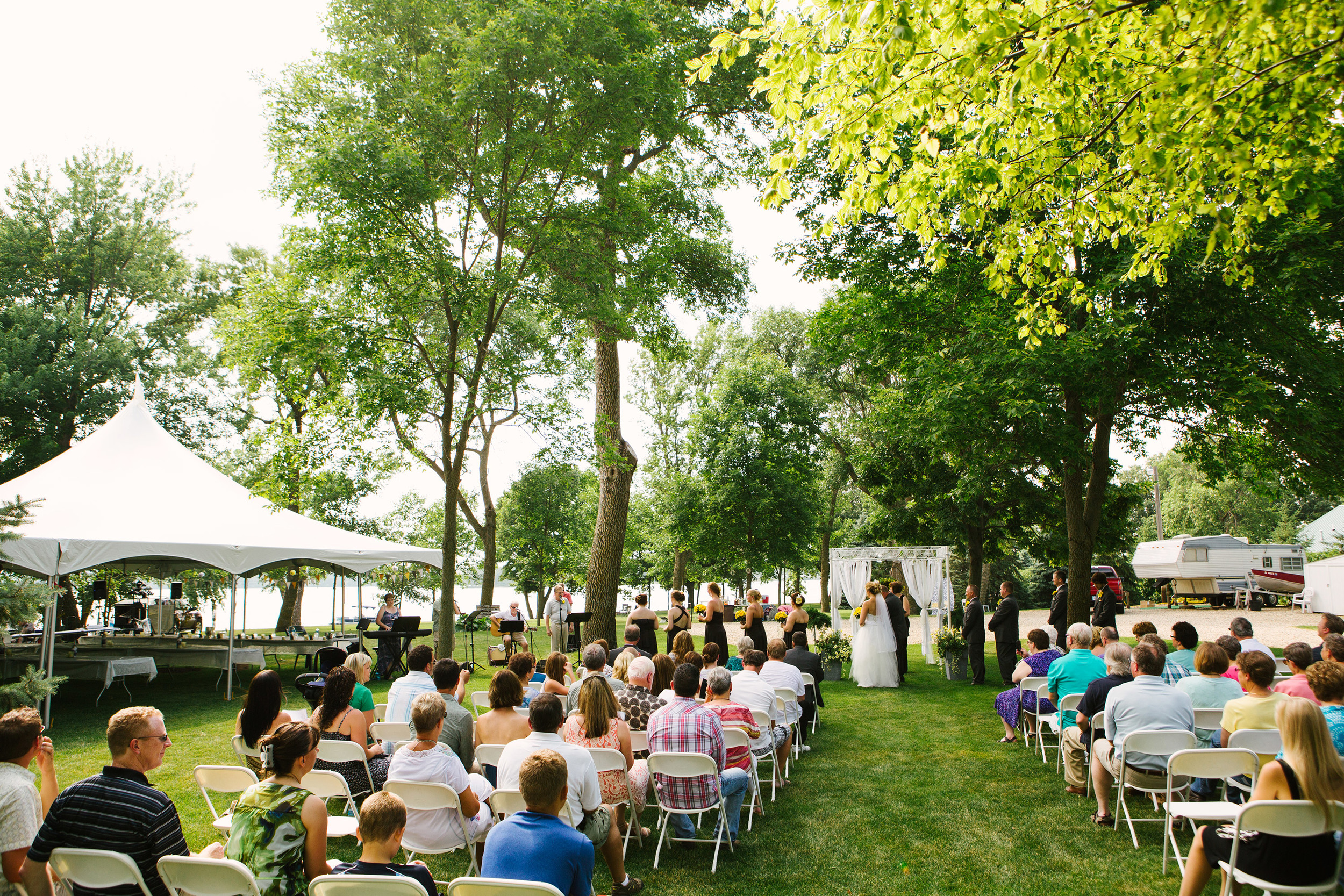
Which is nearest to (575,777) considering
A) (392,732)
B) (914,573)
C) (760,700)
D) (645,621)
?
(392,732)

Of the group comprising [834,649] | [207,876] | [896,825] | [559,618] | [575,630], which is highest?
[207,876]

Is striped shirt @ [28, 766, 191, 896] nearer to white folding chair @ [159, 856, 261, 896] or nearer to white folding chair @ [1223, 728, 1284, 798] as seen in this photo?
white folding chair @ [159, 856, 261, 896]

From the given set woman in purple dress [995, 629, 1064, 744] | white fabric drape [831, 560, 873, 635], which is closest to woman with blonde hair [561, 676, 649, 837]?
woman in purple dress [995, 629, 1064, 744]

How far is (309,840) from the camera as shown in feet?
10.5

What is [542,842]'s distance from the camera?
3.11m

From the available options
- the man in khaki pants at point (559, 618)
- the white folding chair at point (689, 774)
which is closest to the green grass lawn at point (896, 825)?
the white folding chair at point (689, 774)

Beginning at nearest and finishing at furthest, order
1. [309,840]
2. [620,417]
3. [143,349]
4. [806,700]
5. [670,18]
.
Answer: [309,840]
[806,700]
[670,18]
[620,417]
[143,349]

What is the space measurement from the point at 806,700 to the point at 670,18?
37.1 ft

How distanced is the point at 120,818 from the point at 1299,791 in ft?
16.8

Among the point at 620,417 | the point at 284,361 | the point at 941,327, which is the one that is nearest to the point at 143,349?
the point at 284,361

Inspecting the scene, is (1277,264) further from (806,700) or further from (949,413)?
(806,700)

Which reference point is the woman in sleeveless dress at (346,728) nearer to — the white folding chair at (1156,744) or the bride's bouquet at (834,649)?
the white folding chair at (1156,744)

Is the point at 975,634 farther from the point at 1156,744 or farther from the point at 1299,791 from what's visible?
the point at 1299,791

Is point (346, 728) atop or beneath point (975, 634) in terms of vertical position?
atop
